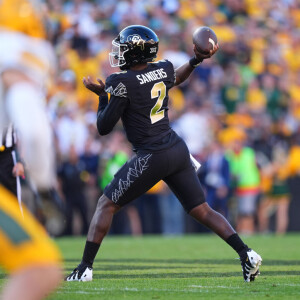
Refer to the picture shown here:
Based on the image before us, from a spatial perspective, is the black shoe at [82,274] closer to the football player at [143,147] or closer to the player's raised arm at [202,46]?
the football player at [143,147]

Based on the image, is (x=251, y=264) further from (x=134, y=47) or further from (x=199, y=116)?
(x=199, y=116)

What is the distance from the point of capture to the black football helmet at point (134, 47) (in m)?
6.64

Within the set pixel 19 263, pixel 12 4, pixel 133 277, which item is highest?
pixel 12 4

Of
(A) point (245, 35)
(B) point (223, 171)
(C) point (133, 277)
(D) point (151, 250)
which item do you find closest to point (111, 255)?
(D) point (151, 250)

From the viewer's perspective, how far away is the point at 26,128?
3166 mm

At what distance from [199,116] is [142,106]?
8.48 metres

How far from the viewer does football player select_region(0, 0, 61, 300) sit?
316 cm

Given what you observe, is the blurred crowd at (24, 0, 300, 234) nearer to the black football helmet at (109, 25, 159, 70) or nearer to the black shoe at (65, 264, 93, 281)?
the black football helmet at (109, 25, 159, 70)

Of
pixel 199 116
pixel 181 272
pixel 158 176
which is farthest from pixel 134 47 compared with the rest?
pixel 199 116

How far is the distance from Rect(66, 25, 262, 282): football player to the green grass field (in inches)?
13.4

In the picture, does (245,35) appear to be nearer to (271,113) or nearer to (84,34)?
(271,113)

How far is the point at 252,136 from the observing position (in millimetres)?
15906

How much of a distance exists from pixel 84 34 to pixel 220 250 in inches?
294

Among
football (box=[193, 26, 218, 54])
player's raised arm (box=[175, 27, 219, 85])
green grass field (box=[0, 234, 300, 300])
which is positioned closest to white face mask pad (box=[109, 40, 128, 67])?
player's raised arm (box=[175, 27, 219, 85])
